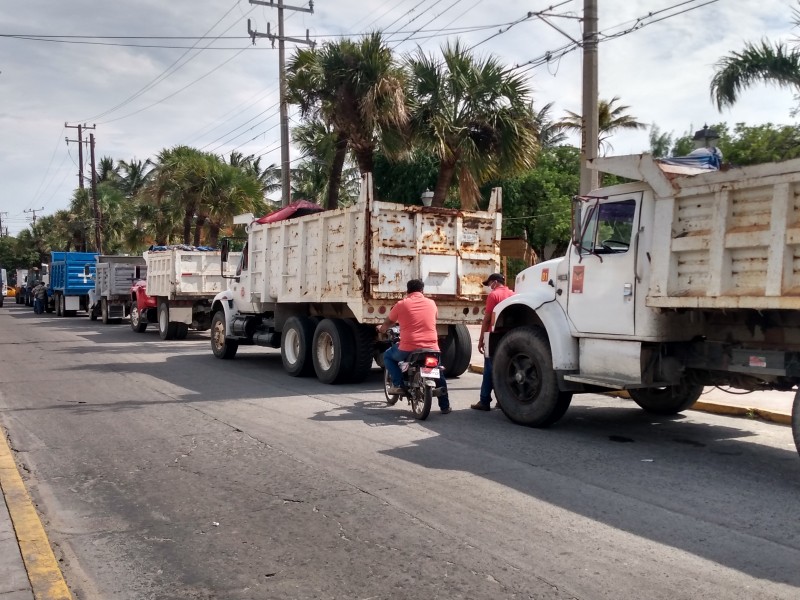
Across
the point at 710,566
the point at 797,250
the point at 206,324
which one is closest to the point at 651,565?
the point at 710,566

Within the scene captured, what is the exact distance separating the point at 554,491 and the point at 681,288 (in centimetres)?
220

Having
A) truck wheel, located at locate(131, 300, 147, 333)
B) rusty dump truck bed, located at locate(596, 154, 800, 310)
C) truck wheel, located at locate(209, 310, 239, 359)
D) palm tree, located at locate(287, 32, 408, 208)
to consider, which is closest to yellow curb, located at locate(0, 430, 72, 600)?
rusty dump truck bed, located at locate(596, 154, 800, 310)

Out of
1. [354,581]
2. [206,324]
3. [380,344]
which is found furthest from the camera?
[206,324]

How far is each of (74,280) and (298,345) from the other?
83.7 ft

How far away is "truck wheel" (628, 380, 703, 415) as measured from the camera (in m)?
8.73

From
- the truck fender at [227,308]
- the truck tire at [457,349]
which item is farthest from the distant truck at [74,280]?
the truck tire at [457,349]

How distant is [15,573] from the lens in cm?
430

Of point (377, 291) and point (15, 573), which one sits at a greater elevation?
point (377, 291)

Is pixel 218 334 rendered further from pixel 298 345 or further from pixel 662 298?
pixel 662 298

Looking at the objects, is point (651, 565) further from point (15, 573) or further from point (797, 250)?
point (15, 573)

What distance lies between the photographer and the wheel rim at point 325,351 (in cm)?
1203

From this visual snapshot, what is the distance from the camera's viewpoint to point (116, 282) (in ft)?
93.5

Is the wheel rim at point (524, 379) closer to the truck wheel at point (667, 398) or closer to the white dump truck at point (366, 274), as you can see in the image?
the truck wheel at point (667, 398)

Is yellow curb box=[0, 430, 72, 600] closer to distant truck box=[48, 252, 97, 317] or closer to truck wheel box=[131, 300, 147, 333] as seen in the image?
truck wheel box=[131, 300, 147, 333]
